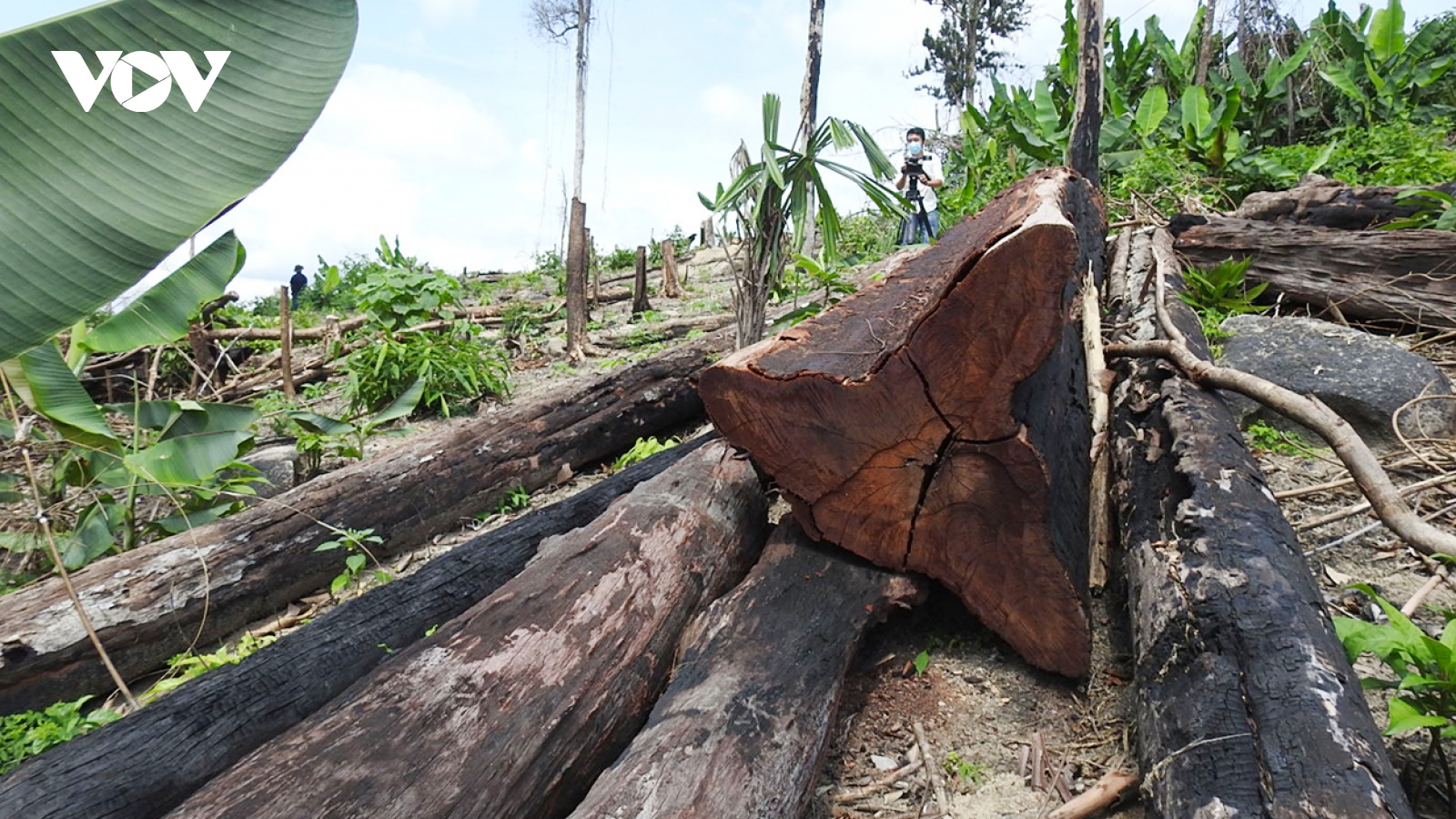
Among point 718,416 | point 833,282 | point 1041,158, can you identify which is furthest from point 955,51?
point 718,416

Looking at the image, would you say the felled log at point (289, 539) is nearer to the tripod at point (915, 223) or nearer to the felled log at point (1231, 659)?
the felled log at point (1231, 659)

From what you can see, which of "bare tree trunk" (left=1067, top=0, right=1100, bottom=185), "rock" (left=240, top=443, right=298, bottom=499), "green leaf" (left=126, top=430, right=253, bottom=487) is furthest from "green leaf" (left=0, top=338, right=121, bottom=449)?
"bare tree trunk" (left=1067, top=0, right=1100, bottom=185)

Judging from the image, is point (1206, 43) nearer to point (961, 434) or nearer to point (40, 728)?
point (961, 434)

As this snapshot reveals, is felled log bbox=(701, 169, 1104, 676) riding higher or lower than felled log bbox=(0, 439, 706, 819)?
higher

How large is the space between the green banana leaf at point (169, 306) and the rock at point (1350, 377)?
4706mm

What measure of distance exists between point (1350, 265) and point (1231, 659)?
4.55 meters

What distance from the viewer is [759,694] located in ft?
6.12

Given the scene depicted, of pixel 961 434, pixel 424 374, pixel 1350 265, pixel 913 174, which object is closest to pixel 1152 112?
pixel 913 174

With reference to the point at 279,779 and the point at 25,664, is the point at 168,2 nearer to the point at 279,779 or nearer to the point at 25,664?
the point at 279,779

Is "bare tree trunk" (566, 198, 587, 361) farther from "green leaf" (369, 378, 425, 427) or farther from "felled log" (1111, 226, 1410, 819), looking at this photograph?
"felled log" (1111, 226, 1410, 819)

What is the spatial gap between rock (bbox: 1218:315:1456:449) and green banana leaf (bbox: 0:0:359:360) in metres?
4.03

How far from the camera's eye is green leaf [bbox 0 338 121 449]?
2693 mm

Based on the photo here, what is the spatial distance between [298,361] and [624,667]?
6.99 metres

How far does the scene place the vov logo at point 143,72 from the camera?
0.99 meters
